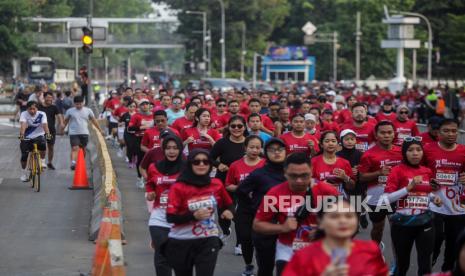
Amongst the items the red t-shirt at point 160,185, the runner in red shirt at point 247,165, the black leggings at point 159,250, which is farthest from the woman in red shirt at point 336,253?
the runner in red shirt at point 247,165

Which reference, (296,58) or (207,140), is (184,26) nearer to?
(296,58)

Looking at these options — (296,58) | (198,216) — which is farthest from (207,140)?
(296,58)

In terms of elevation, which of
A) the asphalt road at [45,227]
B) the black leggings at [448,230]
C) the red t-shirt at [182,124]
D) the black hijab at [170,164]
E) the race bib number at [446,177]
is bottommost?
the asphalt road at [45,227]

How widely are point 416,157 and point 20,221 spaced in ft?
26.2

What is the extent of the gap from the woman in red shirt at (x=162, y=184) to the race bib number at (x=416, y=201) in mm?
2065

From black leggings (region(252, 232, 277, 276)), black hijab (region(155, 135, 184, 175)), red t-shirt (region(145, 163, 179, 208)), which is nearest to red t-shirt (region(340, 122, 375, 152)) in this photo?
black hijab (region(155, 135, 184, 175))

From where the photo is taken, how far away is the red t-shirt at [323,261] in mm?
6469

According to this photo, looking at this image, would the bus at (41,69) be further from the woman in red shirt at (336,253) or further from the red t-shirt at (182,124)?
the woman in red shirt at (336,253)

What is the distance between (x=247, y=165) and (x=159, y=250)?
2129mm

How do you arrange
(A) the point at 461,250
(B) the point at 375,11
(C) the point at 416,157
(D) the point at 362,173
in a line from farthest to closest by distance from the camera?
(B) the point at 375,11
(D) the point at 362,173
(C) the point at 416,157
(A) the point at 461,250

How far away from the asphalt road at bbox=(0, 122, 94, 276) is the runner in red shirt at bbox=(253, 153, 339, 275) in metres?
4.41

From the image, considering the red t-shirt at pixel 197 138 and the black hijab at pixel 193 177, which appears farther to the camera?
the red t-shirt at pixel 197 138

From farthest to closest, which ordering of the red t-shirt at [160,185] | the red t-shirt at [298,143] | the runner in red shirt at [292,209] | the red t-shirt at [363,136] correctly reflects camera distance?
the red t-shirt at [363,136]
the red t-shirt at [298,143]
the red t-shirt at [160,185]
the runner in red shirt at [292,209]

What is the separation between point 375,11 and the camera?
342 feet
